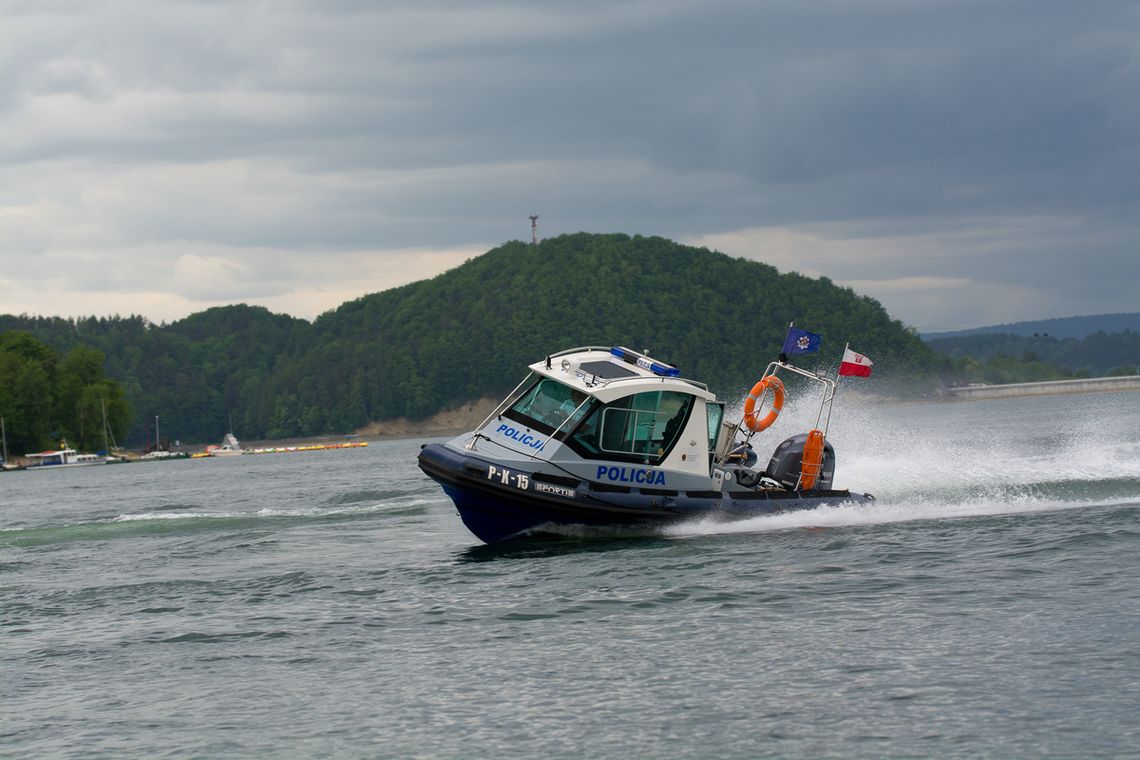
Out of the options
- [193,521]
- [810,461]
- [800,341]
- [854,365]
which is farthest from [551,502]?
[193,521]

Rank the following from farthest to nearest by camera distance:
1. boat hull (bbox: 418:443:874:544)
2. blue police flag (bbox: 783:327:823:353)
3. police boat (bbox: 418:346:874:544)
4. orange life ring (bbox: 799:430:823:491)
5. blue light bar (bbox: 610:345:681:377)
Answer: blue police flag (bbox: 783:327:823:353)
orange life ring (bbox: 799:430:823:491)
blue light bar (bbox: 610:345:681:377)
police boat (bbox: 418:346:874:544)
boat hull (bbox: 418:443:874:544)

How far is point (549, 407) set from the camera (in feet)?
76.2

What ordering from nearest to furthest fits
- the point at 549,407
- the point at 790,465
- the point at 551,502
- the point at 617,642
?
the point at 617,642, the point at 551,502, the point at 549,407, the point at 790,465

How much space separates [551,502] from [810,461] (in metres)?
5.40

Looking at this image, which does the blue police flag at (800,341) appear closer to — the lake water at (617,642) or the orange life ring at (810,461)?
the orange life ring at (810,461)

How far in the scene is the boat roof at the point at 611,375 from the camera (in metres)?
22.8

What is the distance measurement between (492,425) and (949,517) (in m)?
8.90

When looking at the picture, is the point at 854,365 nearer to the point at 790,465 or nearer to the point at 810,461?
the point at 810,461

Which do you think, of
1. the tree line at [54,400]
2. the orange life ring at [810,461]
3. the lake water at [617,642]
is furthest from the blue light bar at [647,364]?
the tree line at [54,400]

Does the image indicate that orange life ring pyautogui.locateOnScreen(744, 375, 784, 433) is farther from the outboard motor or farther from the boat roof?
the boat roof

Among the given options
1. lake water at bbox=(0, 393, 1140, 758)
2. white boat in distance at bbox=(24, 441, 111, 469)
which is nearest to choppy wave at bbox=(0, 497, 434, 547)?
lake water at bbox=(0, 393, 1140, 758)

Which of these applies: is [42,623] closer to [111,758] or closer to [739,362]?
[111,758]

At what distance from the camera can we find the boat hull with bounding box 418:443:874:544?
22172 mm

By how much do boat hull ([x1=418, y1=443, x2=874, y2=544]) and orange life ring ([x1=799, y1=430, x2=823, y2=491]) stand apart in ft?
3.02
